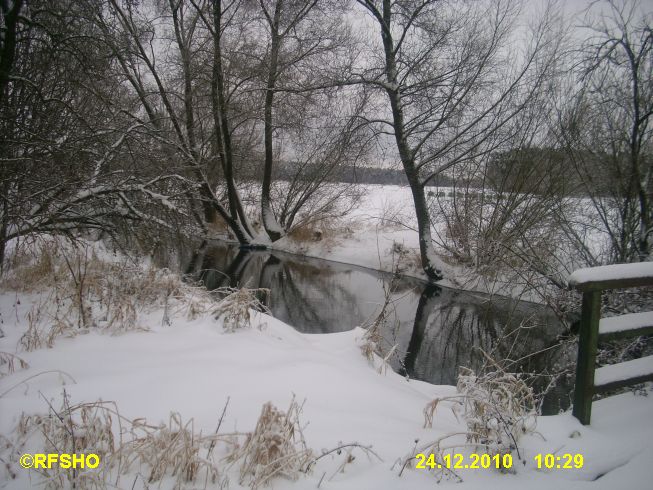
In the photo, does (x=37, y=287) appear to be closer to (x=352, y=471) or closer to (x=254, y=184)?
(x=352, y=471)

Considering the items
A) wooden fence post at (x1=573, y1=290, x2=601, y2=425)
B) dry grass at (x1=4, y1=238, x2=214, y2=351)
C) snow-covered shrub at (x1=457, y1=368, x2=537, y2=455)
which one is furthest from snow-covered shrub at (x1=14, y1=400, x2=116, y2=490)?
wooden fence post at (x1=573, y1=290, x2=601, y2=425)

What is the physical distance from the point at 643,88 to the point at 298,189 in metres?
12.3

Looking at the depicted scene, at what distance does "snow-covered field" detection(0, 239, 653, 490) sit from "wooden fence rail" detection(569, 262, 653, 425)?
23 cm

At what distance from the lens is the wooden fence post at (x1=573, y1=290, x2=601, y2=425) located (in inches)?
98.7

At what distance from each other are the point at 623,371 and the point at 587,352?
1.70ft

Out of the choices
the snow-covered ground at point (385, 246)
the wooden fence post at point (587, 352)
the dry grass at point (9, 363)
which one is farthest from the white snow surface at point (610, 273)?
the snow-covered ground at point (385, 246)

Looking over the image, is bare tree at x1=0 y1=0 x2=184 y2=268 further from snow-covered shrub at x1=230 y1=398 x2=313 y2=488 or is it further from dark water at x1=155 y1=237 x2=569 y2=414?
snow-covered shrub at x1=230 y1=398 x2=313 y2=488

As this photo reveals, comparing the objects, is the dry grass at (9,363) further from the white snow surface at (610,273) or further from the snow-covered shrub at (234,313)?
the white snow surface at (610,273)

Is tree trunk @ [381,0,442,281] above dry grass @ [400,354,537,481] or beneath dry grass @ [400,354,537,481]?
above

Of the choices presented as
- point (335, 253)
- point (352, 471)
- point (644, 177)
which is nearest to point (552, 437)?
point (352, 471)

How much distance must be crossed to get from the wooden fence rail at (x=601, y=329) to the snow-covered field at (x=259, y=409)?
0.23 metres

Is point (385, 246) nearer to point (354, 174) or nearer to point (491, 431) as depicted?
point (354, 174)

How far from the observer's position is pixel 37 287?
5.46m

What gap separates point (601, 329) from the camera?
266cm
